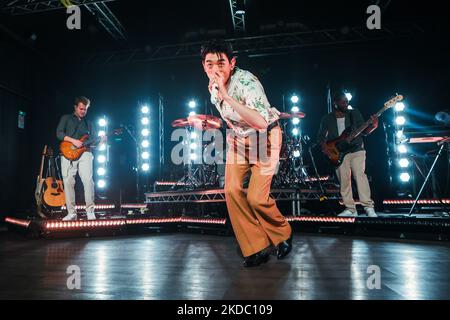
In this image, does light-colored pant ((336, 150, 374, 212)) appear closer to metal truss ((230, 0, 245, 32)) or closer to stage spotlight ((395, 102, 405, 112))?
metal truss ((230, 0, 245, 32))

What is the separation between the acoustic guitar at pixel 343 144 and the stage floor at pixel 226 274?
5.91 feet

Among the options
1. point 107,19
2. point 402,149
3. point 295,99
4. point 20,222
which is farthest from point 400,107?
point 20,222

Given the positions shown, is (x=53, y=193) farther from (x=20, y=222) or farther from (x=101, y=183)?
(x=101, y=183)

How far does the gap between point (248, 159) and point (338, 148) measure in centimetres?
287

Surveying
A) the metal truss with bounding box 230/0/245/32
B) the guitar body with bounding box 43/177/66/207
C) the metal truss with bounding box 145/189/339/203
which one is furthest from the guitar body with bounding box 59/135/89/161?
the metal truss with bounding box 230/0/245/32

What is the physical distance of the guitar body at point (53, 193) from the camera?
6082mm

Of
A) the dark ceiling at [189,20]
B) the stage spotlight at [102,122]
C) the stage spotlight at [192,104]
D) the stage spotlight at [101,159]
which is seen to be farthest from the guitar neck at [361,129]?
the stage spotlight at [102,122]

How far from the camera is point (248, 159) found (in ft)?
8.64

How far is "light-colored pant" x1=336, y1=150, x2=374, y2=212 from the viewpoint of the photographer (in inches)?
190

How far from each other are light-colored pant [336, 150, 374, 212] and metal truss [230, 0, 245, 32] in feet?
14.8

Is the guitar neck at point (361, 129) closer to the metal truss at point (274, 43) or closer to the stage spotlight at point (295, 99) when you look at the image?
the metal truss at point (274, 43)
